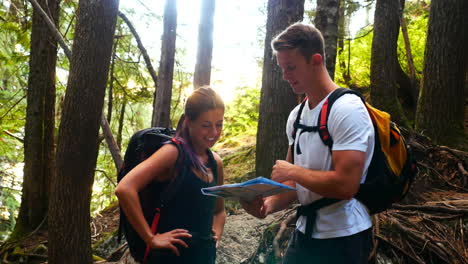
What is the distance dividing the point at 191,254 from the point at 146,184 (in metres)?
0.54

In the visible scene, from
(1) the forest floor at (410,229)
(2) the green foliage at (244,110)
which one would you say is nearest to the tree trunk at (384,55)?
(1) the forest floor at (410,229)

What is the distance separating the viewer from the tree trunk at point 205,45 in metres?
7.48

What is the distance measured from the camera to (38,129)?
769cm

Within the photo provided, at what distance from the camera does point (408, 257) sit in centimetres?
400

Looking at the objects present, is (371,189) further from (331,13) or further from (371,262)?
(331,13)

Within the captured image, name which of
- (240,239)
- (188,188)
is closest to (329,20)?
(240,239)

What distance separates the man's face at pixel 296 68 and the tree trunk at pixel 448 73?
5.96 metres

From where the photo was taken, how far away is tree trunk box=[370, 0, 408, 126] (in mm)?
8445

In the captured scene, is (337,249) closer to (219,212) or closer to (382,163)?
(382,163)

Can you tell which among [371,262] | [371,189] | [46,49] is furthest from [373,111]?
[46,49]

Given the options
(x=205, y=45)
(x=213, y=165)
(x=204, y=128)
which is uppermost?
(x=205, y=45)

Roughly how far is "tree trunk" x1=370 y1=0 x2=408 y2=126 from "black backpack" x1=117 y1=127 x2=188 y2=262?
282 inches

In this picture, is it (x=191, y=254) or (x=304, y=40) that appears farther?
(x=191, y=254)

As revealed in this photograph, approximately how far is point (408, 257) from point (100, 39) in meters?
4.65
